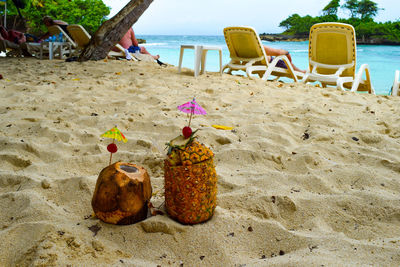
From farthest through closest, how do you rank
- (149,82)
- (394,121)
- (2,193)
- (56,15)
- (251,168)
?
(56,15) → (149,82) → (394,121) → (251,168) → (2,193)

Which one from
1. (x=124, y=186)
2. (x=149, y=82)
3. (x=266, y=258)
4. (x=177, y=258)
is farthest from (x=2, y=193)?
(x=149, y=82)

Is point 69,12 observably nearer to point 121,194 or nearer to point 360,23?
point 121,194

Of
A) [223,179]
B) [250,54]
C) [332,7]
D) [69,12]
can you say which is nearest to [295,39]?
[332,7]

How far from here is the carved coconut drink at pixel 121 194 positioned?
1.31m

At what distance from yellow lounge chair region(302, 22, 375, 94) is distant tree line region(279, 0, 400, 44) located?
28.1 meters

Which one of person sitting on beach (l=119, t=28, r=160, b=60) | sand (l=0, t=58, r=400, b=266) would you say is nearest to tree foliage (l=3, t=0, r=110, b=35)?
person sitting on beach (l=119, t=28, r=160, b=60)

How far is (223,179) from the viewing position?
1877mm

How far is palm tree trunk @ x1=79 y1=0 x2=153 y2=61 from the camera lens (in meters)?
6.20

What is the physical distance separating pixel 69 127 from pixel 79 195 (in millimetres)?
1165

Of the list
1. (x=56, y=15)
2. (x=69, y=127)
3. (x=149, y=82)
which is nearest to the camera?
(x=69, y=127)

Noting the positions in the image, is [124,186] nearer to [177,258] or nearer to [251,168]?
[177,258]

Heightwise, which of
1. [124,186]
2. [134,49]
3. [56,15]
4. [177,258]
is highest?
[56,15]

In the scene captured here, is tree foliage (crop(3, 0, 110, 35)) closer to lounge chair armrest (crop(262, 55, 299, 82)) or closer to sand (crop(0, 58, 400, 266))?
lounge chair armrest (crop(262, 55, 299, 82))

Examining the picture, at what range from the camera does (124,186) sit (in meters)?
1.31
